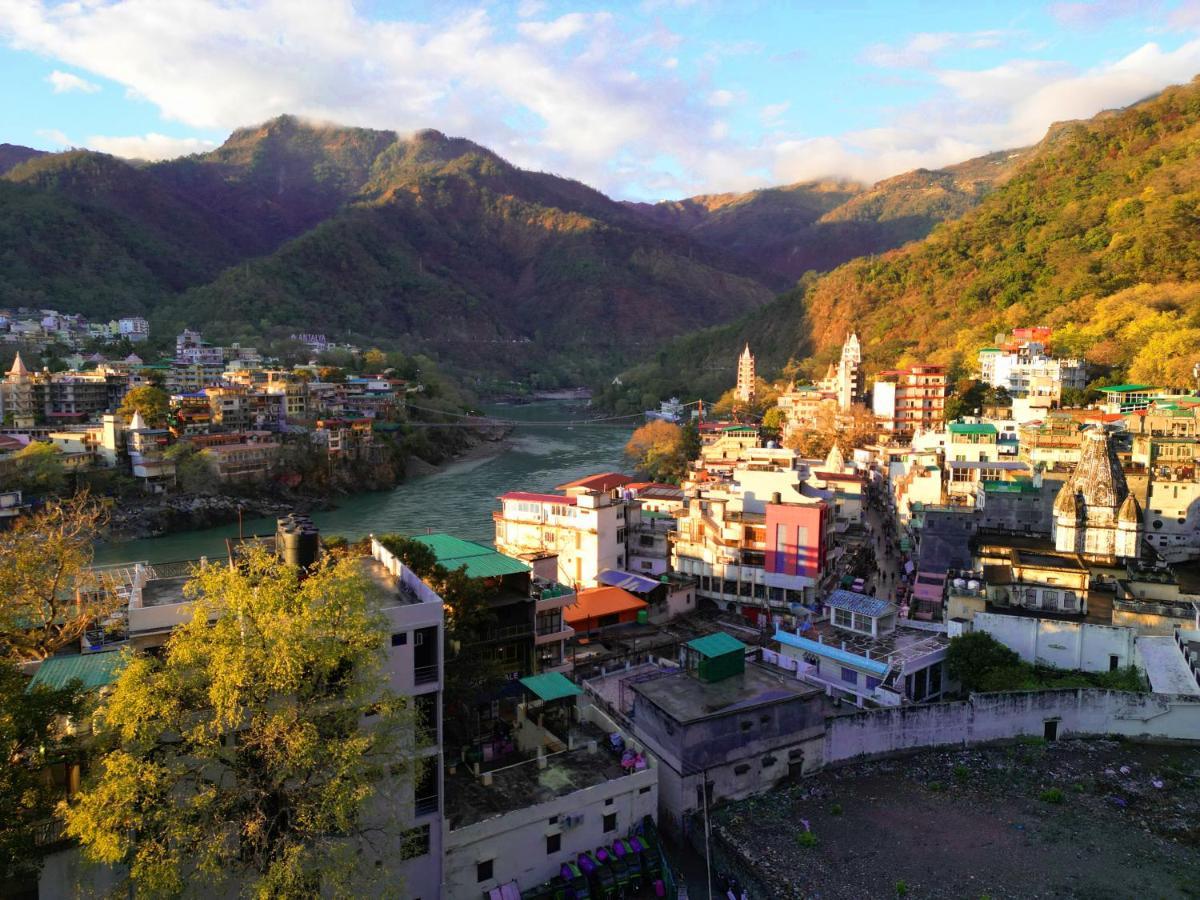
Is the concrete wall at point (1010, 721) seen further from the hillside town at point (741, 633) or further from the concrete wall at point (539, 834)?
the concrete wall at point (539, 834)

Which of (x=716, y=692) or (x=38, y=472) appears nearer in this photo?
(x=716, y=692)

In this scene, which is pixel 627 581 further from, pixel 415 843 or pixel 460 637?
pixel 415 843

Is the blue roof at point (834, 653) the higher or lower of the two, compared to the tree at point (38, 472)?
lower

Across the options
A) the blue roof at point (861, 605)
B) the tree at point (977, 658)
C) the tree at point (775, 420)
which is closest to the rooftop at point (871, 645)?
the tree at point (977, 658)

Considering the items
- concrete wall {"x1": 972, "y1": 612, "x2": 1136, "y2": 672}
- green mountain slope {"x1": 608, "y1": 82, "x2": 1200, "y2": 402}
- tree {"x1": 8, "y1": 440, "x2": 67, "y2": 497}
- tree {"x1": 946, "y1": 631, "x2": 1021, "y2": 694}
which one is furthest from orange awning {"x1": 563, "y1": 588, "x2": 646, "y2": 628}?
tree {"x1": 8, "y1": 440, "x2": 67, "y2": 497}

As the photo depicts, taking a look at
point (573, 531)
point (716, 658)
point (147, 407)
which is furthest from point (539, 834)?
point (147, 407)

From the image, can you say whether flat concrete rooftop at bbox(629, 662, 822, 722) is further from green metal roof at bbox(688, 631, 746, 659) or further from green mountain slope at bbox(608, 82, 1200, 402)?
green mountain slope at bbox(608, 82, 1200, 402)
